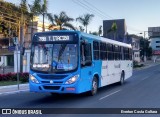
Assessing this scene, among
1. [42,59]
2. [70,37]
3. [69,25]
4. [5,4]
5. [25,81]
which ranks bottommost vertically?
[25,81]

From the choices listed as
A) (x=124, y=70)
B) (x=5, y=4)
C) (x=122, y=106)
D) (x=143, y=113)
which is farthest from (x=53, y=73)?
(x=5, y=4)

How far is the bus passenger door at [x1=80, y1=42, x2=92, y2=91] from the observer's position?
13.9 meters

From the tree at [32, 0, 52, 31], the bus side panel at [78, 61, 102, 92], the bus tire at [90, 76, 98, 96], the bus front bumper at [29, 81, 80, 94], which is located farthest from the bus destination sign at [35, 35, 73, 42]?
the tree at [32, 0, 52, 31]

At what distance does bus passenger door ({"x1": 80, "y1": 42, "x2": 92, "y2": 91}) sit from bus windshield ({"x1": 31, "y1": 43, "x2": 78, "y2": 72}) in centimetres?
45

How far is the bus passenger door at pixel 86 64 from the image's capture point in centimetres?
1389

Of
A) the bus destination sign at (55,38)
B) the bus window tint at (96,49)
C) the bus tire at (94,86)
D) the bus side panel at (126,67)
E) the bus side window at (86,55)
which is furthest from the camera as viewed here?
the bus side panel at (126,67)

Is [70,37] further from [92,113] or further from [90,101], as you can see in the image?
[92,113]

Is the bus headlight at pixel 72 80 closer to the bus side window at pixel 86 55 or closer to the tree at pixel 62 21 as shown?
the bus side window at pixel 86 55

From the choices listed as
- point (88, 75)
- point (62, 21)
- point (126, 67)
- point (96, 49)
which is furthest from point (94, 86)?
point (62, 21)

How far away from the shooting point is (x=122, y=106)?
471 inches

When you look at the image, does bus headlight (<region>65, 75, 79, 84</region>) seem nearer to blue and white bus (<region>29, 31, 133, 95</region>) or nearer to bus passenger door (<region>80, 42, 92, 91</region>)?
blue and white bus (<region>29, 31, 133, 95</region>)

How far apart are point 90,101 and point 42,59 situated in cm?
277

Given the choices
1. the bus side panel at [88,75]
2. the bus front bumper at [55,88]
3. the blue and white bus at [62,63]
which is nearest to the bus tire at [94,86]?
the blue and white bus at [62,63]

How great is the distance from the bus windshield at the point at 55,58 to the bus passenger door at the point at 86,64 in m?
0.45
